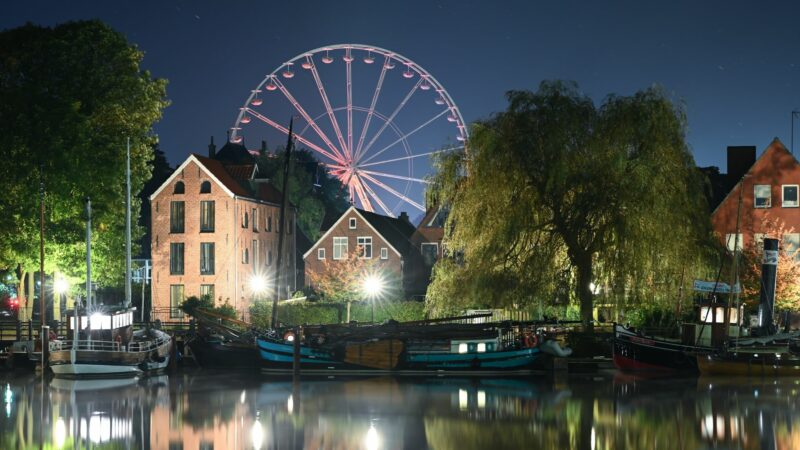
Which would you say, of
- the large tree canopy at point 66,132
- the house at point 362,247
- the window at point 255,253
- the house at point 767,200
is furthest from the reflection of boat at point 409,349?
the house at point 362,247

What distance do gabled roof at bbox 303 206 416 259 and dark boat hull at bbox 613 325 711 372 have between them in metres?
33.1

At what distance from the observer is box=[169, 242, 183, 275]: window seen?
3091 inches

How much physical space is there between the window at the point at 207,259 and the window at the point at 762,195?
3357 centimetres

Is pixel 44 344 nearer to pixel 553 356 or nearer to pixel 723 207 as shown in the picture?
pixel 553 356

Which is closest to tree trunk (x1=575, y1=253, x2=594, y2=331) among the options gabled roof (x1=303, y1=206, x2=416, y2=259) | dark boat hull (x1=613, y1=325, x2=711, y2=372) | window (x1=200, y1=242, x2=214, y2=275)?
dark boat hull (x1=613, y1=325, x2=711, y2=372)

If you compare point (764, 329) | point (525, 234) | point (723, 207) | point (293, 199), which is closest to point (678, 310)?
point (764, 329)

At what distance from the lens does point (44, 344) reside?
54250 millimetres

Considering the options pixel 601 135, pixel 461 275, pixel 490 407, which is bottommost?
pixel 490 407

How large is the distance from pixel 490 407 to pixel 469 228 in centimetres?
1379

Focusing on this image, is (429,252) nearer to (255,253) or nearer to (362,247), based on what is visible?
(362,247)

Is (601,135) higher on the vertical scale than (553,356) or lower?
higher

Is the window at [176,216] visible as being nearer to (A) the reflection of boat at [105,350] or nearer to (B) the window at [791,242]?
(A) the reflection of boat at [105,350]

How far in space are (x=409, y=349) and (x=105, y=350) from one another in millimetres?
12991

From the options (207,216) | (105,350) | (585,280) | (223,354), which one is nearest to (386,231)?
(207,216)
